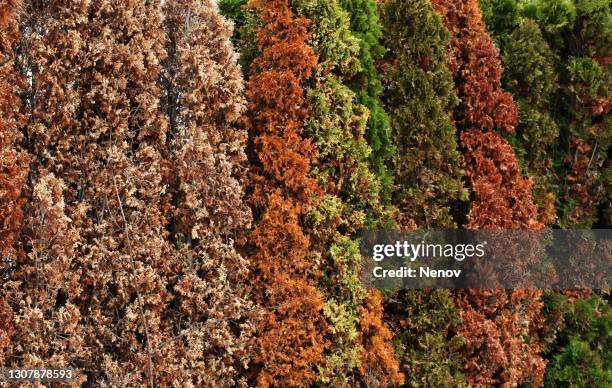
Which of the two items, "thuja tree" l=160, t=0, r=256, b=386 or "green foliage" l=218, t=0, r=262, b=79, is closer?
"thuja tree" l=160, t=0, r=256, b=386

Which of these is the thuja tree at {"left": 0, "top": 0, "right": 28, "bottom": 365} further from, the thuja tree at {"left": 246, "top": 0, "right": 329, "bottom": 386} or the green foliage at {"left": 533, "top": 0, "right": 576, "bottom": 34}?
the green foliage at {"left": 533, "top": 0, "right": 576, "bottom": 34}

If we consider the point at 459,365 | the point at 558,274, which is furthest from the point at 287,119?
the point at 558,274

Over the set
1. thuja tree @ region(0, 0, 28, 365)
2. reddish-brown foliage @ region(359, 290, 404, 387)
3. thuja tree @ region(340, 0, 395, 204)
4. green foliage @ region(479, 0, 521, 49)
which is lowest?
reddish-brown foliage @ region(359, 290, 404, 387)

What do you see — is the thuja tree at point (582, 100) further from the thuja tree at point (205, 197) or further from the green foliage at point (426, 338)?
the thuja tree at point (205, 197)

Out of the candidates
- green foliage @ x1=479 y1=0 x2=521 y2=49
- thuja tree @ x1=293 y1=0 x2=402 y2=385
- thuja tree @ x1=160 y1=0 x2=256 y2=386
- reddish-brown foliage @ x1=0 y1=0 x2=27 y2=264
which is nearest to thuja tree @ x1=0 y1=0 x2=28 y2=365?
reddish-brown foliage @ x1=0 y1=0 x2=27 y2=264

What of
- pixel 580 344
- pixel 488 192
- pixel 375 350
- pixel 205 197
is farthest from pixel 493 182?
pixel 205 197

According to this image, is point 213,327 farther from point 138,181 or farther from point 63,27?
point 63,27
